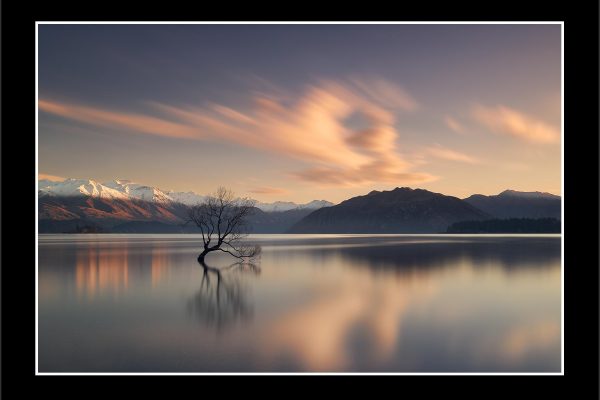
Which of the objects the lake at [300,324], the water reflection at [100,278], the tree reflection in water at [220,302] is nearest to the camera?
the lake at [300,324]

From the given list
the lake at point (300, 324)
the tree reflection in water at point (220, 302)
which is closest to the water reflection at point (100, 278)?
the lake at point (300, 324)

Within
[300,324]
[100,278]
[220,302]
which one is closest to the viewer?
[300,324]

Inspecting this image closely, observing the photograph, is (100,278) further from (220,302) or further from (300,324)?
(300,324)

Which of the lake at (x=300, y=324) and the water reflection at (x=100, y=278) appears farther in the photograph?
the water reflection at (x=100, y=278)

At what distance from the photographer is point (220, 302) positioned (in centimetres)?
2083

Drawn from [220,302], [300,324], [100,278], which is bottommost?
[100,278]

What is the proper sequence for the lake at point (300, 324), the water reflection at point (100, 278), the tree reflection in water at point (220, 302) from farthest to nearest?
the water reflection at point (100, 278) → the tree reflection in water at point (220, 302) → the lake at point (300, 324)

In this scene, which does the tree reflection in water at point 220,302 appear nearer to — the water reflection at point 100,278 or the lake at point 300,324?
the lake at point 300,324

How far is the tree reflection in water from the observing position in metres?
17.1

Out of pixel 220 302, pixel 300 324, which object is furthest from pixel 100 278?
pixel 300 324

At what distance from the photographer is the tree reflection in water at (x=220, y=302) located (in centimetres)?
1714
